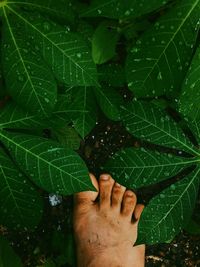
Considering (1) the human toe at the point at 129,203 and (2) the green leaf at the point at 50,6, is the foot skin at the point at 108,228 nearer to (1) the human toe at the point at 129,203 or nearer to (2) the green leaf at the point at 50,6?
(1) the human toe at the point at 129,203

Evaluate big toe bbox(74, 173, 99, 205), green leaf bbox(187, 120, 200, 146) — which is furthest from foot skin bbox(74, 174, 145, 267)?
green leaf bbox(187, 120, 200, 146)

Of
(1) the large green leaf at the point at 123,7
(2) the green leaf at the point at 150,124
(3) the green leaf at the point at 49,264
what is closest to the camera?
(1) the large green leaf at the point at 123,7

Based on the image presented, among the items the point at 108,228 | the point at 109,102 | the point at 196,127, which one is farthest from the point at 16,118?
the point at 108,228

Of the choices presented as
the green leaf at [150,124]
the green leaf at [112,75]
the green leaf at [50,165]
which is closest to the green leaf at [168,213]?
the green leaf at [150,124]

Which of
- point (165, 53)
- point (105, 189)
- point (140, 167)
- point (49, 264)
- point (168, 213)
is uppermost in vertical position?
point (165, 53)

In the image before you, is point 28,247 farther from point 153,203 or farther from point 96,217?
point 153,203

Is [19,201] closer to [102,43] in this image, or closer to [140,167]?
[140,167]
